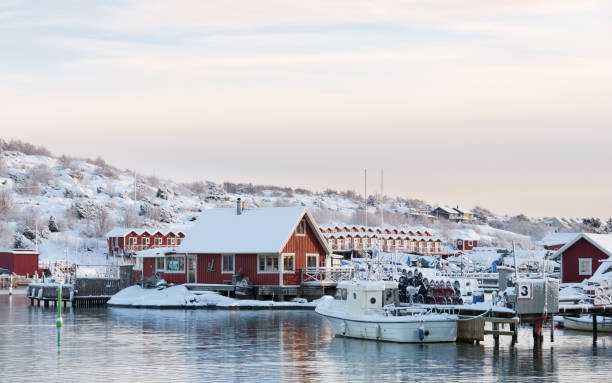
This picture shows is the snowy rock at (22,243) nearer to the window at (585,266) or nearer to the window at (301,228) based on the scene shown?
the window at (301,228)

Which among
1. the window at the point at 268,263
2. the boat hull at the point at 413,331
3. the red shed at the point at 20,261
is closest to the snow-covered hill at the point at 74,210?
the red shed at the point at 20,261

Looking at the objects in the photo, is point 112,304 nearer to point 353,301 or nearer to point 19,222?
point 353,301

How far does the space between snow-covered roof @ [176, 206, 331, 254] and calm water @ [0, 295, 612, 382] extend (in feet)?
52.9

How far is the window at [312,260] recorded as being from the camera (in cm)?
7031

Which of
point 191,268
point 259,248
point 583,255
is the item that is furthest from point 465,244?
point 583,255

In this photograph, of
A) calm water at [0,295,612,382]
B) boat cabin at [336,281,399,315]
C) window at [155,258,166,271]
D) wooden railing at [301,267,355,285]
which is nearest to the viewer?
calm water at [0,295,612,382]

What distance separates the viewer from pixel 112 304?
68.4 meters

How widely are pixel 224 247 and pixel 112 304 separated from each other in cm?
895

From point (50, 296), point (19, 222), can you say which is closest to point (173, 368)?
point (50, 296)

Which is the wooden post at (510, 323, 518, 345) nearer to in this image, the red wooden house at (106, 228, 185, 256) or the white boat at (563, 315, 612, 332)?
the white boat at (563, 315, 612, 332)

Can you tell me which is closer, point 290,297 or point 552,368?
point 552,368

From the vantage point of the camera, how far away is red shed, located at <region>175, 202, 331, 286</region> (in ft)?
224

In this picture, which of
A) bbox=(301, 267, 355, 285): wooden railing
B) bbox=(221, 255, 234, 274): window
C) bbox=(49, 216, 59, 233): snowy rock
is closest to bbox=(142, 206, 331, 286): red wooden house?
bbox=(221, 255, 234, 274): window

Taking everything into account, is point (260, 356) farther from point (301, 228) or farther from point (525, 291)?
point (301, 228)
